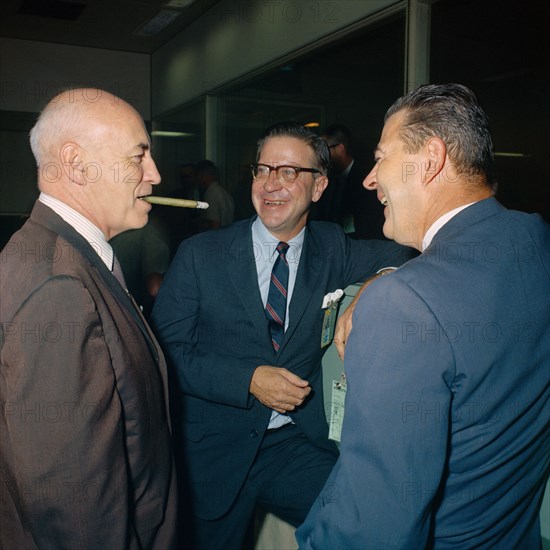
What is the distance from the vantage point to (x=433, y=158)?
0.98 metres

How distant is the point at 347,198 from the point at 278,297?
217 centimetres

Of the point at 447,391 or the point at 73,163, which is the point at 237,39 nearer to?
the point at 73,163

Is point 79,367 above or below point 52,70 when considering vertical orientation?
below

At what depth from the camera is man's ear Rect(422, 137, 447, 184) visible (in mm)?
972

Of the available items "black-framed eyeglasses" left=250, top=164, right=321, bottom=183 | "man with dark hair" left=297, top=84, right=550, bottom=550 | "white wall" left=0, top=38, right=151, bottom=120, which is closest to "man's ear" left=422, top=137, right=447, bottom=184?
"man with dark hair" left=297, top=84, right=550, bottom=550

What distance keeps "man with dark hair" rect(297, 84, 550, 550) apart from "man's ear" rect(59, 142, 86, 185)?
66 cm

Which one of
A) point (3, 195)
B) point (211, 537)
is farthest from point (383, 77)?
point (3, 195)

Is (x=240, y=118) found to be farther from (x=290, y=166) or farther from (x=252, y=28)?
(x=290, y=166)

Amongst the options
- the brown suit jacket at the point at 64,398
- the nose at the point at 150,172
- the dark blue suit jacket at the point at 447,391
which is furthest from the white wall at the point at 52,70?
the dark blue suit jacket at the point at 447,391

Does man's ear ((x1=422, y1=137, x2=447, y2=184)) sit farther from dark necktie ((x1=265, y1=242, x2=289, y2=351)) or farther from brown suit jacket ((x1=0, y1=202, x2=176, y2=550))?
dark necktie ((x1=265, y1=242, x2=289, y2=351))

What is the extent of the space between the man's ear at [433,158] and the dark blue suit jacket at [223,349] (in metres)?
0.77

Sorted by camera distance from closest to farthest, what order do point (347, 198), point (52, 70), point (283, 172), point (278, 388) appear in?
point (278, 388) → point (283, 172) → point (347, 198) → point (52, 70)

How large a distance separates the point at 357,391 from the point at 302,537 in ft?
1.08

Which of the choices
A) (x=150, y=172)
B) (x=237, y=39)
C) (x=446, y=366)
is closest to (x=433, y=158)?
(x=446, y=366)
